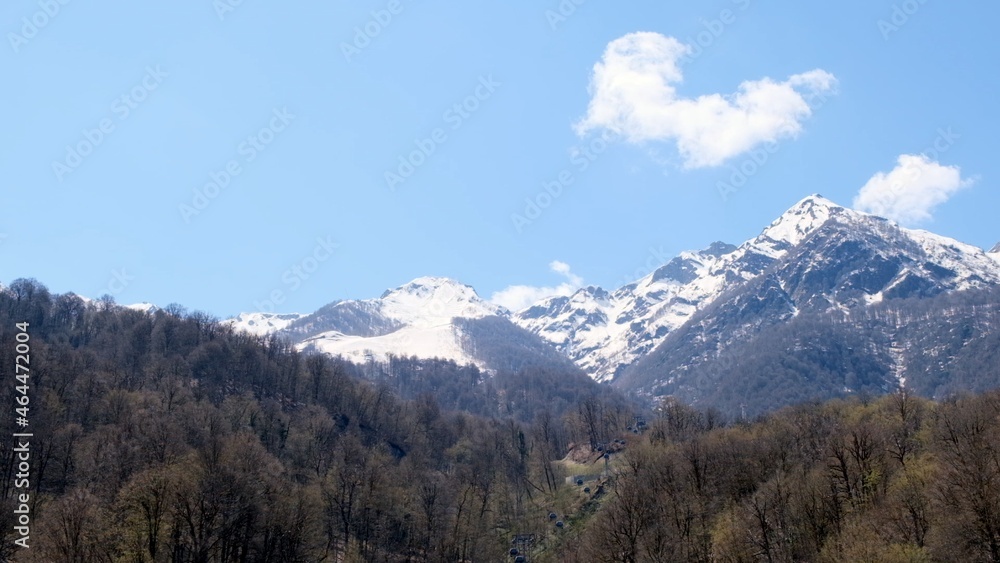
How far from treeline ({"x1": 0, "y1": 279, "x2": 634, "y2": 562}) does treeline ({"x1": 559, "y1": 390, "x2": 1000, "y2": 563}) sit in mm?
27769

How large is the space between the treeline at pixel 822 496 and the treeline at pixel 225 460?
27.8 meters

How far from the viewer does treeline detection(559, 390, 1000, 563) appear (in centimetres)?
6191

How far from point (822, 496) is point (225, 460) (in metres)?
66.7

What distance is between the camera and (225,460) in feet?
274

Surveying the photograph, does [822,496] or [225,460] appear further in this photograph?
[225,460]

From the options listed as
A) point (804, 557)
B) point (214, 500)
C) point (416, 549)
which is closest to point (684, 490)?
point (804, 557)

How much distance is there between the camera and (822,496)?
260 feet

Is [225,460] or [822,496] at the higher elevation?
[225,460]

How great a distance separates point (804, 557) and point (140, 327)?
15516cm

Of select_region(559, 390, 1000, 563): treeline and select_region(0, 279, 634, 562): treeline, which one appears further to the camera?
select_region(0, 279, 634, 562): treeline

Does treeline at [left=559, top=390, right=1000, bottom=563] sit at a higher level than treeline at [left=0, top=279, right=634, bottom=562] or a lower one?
lower

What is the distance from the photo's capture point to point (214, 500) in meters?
75.0

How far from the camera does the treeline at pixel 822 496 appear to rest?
61.9 meters

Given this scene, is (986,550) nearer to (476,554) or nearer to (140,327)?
(476,554)
